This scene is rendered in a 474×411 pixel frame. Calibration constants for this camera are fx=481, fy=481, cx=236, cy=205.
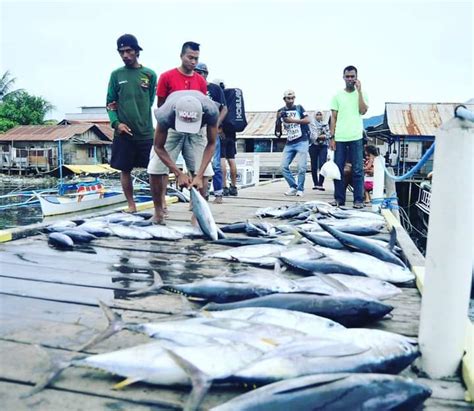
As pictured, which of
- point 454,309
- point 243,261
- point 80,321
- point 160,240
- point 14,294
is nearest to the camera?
point 454,309

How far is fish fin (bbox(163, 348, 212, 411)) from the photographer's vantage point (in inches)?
62.8

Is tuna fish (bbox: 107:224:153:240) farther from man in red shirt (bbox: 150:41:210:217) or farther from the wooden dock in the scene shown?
man in red shirt (bbox: 150:41:210:217)

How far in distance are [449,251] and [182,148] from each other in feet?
12.6

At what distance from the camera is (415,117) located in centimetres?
2872

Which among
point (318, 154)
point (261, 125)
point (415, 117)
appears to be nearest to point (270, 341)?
point (318, 154)

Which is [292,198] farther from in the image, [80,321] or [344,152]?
[80,321]

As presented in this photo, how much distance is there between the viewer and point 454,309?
1.83 m

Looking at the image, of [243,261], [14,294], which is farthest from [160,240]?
[14,294]

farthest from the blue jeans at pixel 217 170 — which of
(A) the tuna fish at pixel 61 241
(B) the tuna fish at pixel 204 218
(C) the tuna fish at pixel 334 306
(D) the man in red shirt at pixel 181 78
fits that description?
(C) the tuna fish at pixel 334 306

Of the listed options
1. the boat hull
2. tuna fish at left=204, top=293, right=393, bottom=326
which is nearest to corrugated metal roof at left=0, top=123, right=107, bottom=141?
the boat hull

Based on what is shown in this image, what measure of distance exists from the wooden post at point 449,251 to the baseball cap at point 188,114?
10.5 feet

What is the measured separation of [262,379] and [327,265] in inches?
65.7

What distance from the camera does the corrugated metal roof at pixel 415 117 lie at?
87.4ft

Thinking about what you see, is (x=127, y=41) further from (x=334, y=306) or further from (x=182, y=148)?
(x=334, y=306)
